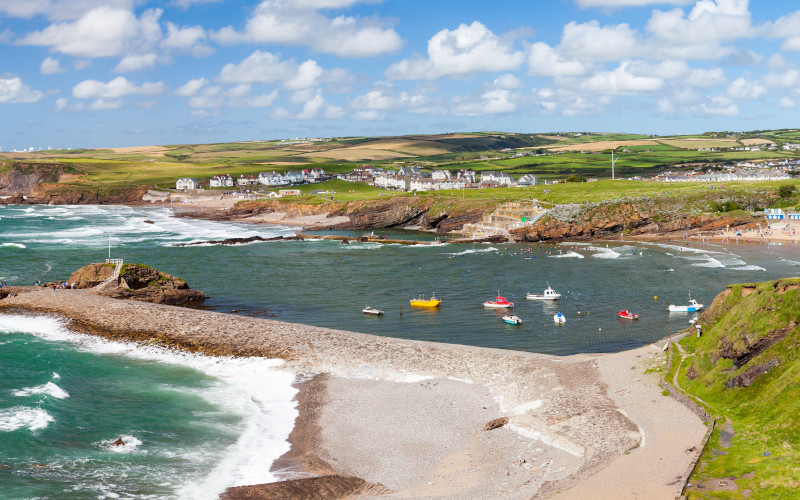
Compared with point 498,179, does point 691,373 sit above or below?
below

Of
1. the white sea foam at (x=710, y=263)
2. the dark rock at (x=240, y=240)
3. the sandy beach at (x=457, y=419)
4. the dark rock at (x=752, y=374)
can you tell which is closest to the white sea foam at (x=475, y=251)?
the white sea foam at (x=710, y=263)

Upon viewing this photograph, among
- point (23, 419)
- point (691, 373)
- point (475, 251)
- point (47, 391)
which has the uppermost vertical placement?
point (691, 373)

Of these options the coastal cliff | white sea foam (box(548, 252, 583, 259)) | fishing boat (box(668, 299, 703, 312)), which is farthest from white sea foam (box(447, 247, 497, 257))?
fishing boat (box(668, 299, 703, 312))

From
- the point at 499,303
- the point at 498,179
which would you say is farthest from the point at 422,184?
the point at 499,303

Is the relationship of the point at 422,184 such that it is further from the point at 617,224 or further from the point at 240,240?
the point at 240,240

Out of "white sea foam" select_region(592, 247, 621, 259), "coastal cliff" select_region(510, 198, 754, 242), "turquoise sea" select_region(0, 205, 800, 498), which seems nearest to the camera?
"turquoise sea" select_region(0, 205, 800, 498)

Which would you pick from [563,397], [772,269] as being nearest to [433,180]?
[772,269]

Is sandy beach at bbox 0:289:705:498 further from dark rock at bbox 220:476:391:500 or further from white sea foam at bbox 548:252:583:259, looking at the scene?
white sea foam at bbox 548:252:583:259
